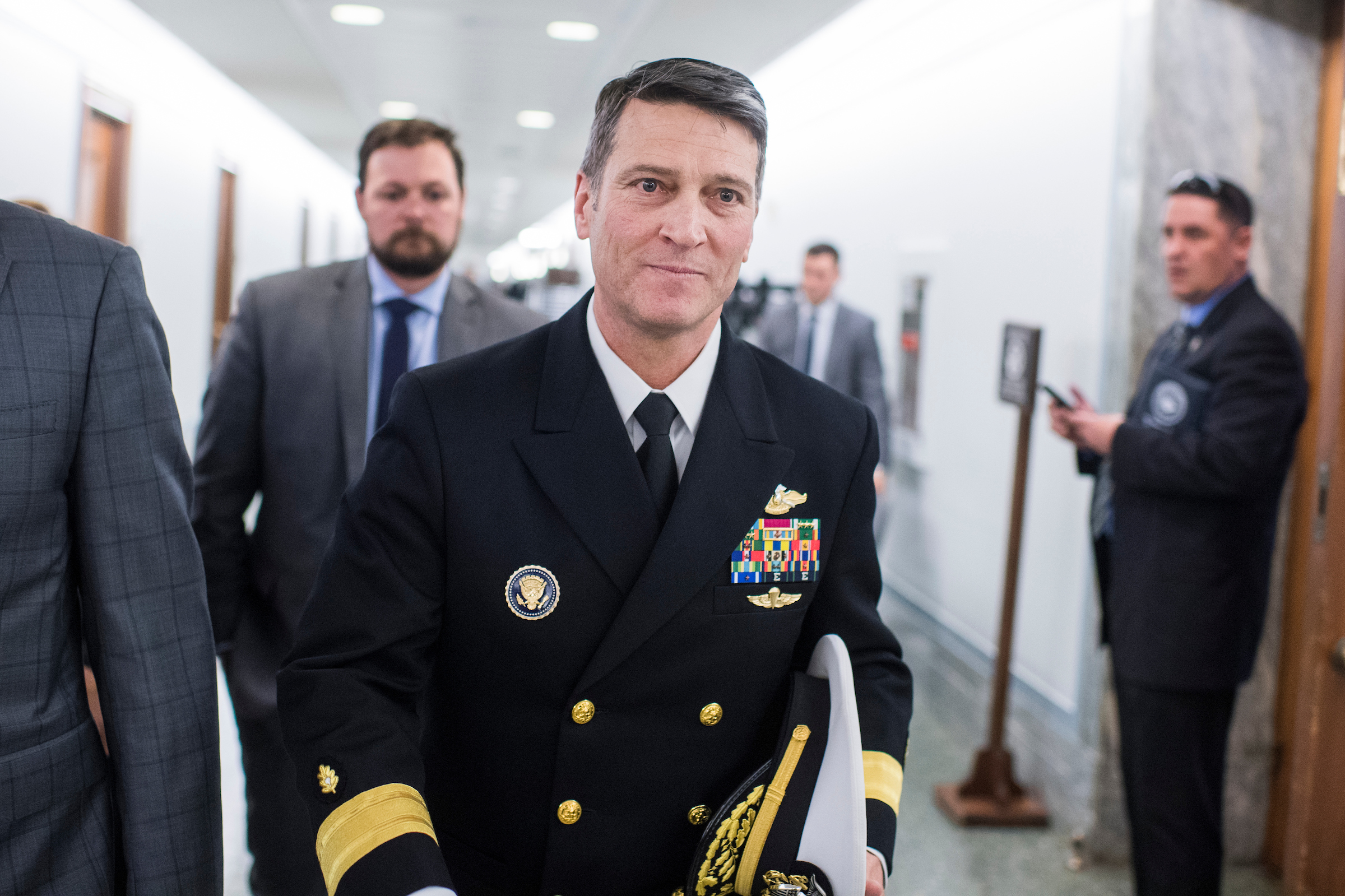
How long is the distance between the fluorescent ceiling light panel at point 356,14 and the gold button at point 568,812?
19.6 ft

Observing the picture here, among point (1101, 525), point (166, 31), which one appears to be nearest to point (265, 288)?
point (1101, 525)

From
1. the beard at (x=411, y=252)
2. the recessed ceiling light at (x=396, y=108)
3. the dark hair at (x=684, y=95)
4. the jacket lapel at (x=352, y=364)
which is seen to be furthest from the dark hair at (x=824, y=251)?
the recessed ceiling light at (x=396, y=108)

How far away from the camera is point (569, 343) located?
1.33 metres

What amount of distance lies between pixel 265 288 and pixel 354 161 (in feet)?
43.0

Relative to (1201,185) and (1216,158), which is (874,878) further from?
(1216,158)

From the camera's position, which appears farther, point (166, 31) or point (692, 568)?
point (166, 31)

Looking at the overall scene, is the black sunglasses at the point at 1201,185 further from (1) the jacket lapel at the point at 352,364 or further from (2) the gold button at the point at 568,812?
(2) the gold button at the point at 568,812

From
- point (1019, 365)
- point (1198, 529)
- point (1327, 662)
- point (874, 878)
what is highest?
point (1019, 365)

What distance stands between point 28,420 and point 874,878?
3.45 ft

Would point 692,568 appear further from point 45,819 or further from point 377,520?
point 45,819

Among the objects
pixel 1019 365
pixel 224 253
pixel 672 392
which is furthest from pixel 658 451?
pixel 224 253

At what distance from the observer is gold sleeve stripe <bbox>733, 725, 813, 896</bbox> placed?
118 centimetres

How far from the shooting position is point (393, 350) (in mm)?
2361

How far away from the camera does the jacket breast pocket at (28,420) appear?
3.57 ft
